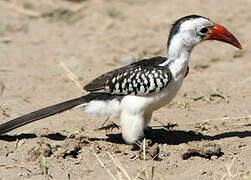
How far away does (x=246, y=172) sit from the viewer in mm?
4090

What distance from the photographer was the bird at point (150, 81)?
14.9ft

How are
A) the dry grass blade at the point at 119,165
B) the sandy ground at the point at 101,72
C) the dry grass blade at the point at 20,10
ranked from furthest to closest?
1. the dry grass blade at the point at 20,10
2. the sandy ground at the point at 101,72
3. the dry grass blade at the point at 119,165

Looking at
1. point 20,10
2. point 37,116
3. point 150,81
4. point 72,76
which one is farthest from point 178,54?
point 20,10

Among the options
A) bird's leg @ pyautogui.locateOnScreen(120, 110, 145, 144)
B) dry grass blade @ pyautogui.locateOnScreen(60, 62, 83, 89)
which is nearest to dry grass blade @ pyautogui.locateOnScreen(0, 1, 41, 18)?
dry grass blade @ pyautogui.locateOnScreen(60, 62, 83, 89)

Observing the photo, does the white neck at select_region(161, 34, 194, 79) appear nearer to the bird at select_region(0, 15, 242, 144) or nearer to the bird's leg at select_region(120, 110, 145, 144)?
the bird at select_region(0, 15, 242, 144)

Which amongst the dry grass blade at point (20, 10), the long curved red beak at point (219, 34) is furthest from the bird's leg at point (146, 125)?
the dry grass blade at point (20, 10)

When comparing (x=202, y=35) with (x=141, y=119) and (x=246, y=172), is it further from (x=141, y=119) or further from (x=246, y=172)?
(x=246, y=172)

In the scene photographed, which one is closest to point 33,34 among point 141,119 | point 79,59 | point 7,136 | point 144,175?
point 79,59

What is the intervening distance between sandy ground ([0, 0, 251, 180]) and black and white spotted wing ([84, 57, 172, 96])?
49 cm

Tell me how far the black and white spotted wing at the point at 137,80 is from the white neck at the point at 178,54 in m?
0.06

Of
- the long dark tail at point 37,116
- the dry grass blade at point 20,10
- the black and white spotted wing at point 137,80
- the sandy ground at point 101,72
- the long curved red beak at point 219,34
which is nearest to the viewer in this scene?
the sandy ground at point 101,72

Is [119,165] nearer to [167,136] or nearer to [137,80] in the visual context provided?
[137,80]

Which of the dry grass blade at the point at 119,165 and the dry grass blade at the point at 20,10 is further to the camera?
the dry grass blade at the point at 20,10

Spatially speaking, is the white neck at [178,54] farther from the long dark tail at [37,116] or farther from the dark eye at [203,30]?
the long dark tail at [37,116]
